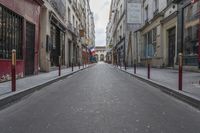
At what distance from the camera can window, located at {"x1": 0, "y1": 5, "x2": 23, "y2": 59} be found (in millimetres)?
10336

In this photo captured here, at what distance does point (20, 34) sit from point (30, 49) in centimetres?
162

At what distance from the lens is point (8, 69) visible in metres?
10.6

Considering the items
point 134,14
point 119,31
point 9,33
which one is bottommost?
point 9,33

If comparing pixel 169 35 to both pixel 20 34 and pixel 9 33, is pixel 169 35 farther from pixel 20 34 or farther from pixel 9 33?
pixel 9 33

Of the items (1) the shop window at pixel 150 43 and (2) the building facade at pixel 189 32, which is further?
(1) the shop window at pixel 150 43

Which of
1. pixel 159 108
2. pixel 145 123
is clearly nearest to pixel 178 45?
pixel 159 108

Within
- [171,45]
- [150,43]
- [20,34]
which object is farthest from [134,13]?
[20,34]

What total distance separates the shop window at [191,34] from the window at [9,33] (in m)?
9.51

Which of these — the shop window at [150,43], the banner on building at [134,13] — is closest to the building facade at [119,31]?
the banner on building at [134,13]

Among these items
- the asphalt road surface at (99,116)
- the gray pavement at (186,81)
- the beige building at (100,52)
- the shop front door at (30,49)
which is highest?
the beige building at (100,52)

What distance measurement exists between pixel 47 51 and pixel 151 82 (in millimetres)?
9549

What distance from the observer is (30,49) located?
46.0ft

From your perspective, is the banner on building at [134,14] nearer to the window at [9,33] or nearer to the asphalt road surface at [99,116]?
the window at [9,33]

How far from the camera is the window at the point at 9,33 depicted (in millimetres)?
10336
